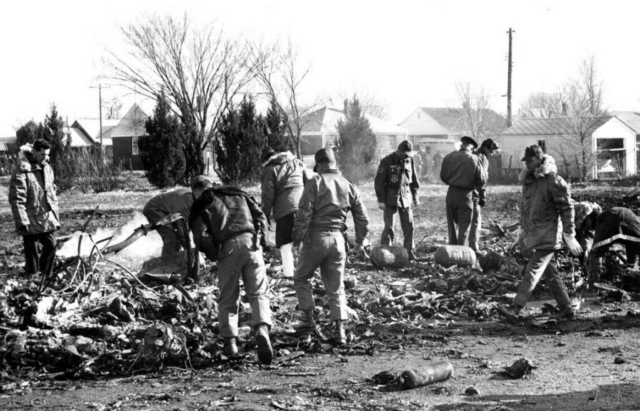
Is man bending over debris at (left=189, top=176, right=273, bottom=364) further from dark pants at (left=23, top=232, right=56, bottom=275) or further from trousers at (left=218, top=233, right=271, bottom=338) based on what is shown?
dark pants at (left=23, top=232, right=56, bottom=275)

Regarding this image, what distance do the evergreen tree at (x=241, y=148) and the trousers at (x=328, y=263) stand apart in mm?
23894

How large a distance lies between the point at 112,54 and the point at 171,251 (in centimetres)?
3024

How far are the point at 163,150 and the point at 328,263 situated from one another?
2446 cm

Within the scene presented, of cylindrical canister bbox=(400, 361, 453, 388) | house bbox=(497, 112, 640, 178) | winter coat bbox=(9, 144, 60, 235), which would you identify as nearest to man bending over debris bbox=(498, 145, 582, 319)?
cylindrical canister bbox=(400, 361, 453, 388)

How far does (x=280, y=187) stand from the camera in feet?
32.9

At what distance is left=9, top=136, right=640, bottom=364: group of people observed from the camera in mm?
7043

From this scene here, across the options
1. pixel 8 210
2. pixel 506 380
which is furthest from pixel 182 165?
pixel 506 380

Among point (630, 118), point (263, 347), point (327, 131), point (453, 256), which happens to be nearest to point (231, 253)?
point (263, 347)

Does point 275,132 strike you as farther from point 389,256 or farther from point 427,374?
point 427,374

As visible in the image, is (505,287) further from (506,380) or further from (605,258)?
(506,380)

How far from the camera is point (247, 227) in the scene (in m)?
7.07

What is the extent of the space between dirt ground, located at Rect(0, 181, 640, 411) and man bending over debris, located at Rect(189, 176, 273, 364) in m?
0.39

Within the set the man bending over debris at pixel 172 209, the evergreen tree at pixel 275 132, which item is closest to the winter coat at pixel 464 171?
the man bending over debris at pixel 172 209

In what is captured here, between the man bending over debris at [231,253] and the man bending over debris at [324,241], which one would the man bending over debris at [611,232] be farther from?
the man bending over debris at [231,253]
